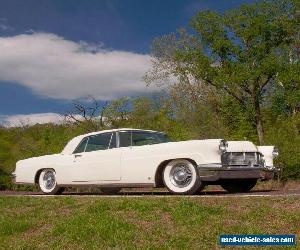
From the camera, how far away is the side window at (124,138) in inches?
475

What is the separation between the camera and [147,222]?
738 cm

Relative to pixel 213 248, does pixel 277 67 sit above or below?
above

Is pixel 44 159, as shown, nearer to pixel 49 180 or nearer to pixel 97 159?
pixel 49 180

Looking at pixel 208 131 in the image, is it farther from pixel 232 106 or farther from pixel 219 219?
pixel 219 219

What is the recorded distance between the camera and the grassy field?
6.50 meters

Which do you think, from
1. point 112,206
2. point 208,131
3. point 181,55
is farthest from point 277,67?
point 112,206

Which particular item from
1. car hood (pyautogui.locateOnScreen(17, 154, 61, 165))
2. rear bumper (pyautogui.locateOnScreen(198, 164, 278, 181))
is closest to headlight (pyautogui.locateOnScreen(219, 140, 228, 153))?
rear bumper (pyautogui.locateOnScreen(198, 164, 278, 181))

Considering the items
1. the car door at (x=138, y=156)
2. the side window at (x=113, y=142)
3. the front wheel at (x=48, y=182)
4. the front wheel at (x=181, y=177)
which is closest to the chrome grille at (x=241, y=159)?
the front wheel at (x=181, y=177)

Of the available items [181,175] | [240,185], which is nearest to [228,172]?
[181,175]

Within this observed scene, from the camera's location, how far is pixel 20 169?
46.4 ft

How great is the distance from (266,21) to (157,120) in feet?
72.2

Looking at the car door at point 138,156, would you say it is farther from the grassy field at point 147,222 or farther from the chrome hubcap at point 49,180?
the chrome hubcap at point 49,180

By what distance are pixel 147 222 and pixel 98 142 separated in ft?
17.7

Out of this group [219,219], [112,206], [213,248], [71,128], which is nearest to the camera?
[213,248]
